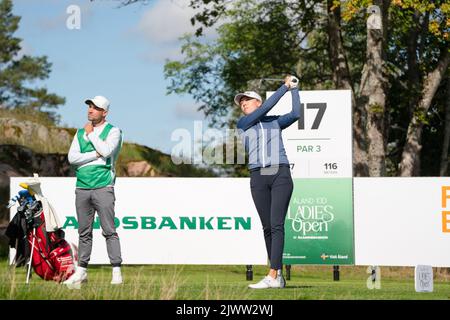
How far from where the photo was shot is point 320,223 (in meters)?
15.8

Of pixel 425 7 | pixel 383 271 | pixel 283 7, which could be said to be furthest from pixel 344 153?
pixel 283 7

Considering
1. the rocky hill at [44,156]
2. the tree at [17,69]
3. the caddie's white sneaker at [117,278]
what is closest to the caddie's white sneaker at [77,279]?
the caddie's white sneaker at [117,278]

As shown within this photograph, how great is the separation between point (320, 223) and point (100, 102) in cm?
684

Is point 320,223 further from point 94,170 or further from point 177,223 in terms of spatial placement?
point 94,170

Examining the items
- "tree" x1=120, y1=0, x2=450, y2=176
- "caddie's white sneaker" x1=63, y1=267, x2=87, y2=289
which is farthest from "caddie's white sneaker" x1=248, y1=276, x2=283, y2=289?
"tree" x1=120, y1=0, x2=450, y2=176

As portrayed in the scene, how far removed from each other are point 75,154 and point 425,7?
49.7ft

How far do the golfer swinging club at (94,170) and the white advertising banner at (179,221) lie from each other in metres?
5.94

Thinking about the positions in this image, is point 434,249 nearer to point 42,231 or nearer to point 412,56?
point 42,231

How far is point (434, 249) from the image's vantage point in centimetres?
1594

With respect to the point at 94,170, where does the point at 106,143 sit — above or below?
above

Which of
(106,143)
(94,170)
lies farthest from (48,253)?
(106,143)

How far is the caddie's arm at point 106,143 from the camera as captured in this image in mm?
9656

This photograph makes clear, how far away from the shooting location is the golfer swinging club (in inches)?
383

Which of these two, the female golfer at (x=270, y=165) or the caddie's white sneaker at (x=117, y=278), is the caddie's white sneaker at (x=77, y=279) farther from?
the female golfer at (x=270, y=165)
